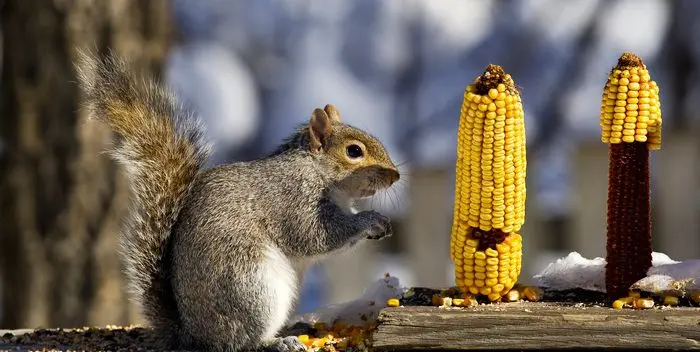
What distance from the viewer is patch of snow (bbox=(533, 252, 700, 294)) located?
203 centimetres

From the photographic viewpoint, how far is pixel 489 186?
205 cm

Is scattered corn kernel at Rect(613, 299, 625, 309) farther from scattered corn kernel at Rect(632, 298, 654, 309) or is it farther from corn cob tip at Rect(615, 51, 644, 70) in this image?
corn cob tip at Rect(615, 51, 644, 70)

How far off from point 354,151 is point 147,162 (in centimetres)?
46

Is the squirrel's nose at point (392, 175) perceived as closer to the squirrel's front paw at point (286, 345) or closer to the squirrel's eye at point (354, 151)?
the squirrel's eye at point (354, 151)

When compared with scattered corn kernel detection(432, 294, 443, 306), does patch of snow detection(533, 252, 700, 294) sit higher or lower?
higher

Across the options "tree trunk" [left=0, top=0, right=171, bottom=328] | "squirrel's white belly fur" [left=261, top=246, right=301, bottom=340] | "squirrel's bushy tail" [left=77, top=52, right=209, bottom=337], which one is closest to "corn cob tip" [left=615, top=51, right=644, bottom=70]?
"squirrel's white belly fur" [left=261, top=246, right=301, bottom=340]

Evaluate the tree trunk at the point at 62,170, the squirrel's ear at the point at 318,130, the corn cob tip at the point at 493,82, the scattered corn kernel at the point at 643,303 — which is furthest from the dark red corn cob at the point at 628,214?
the tree trunk at the point at 62,170

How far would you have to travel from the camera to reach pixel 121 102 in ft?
7.40

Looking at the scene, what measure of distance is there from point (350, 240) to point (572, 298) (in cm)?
48

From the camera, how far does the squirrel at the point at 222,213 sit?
2.08 metres

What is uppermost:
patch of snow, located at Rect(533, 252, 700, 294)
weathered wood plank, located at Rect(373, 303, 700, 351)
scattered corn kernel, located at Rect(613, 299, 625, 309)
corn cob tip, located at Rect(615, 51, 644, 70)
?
corn cob tip, located at Rect(615, 51, 644, 70)

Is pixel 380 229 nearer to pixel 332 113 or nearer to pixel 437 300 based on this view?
pixel 437 300

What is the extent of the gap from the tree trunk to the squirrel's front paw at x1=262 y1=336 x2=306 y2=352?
182 cm

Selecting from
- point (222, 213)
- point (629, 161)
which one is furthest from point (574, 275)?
point (222, 213)
